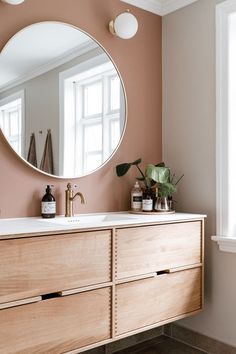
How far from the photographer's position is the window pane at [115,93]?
2.51 meters

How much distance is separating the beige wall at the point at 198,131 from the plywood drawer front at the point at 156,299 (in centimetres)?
18

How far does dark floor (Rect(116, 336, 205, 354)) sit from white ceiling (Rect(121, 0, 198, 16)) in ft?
7.61

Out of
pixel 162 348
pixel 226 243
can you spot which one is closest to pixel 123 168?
pixel 226 243

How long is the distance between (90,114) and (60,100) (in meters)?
0.22

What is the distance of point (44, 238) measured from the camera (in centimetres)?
165

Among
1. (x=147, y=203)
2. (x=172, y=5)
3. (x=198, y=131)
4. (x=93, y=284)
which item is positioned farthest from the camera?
(x=172, y=5)

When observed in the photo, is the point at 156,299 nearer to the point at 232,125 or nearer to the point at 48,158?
the point at 48,158

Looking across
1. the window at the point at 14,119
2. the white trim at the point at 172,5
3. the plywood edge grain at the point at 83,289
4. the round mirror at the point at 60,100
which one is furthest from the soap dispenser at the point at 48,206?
the white trim at the point at 172,5

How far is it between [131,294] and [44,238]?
0.61 metres

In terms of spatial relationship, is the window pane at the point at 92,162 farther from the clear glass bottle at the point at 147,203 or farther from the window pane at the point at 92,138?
the clear glass bottle at the point at 147,203

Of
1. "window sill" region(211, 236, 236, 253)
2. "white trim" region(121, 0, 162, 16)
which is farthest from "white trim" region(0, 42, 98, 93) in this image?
"window sill" region(211, 236, 236, 253)

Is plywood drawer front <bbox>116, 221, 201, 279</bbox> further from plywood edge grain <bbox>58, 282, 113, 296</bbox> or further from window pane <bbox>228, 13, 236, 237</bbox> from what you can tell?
window pane <bbox>228, 13, 236, 237</bbox>

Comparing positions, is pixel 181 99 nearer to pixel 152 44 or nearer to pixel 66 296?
pixel 152 44

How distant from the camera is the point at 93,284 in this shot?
1.81 metres
